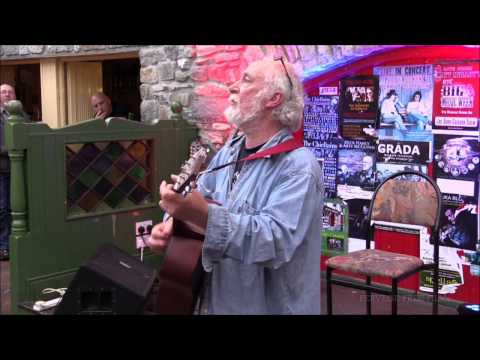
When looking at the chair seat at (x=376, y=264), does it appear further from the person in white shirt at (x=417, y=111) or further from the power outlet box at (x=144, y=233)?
the power outlet box at (x=144, y=233)

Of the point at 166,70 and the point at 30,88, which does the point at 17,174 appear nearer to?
the point at 166,70

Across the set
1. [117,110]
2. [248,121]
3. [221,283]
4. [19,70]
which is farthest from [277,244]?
[19,70]

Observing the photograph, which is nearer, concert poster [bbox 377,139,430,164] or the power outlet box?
concert poster [bbox 377,139,430,164]

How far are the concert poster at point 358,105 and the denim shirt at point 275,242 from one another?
2468 mm

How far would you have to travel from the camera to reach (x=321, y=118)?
16.0 ft

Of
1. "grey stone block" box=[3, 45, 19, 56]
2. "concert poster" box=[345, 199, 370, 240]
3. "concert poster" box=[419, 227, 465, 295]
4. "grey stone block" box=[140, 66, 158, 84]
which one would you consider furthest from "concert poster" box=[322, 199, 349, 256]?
"grey stone block" box=[3, 45, 19, 56]

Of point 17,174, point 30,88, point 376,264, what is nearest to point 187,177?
point 376,264

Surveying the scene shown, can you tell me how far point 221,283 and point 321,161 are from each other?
9.47 feet

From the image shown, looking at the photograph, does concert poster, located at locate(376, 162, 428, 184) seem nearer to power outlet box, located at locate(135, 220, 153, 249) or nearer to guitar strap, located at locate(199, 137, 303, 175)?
power outlet box, located at locate(135, 220, 153, 249)

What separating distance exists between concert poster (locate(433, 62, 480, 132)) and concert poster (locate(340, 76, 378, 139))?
0.52 meters

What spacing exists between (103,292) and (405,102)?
271 cm

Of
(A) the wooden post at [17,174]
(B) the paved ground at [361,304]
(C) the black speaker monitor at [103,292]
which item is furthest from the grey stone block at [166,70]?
(C) the black speaker monitor at [103,292]

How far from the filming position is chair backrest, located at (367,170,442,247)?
3.40m

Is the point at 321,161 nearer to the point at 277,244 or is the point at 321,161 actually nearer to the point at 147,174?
→ the point at 147,174
